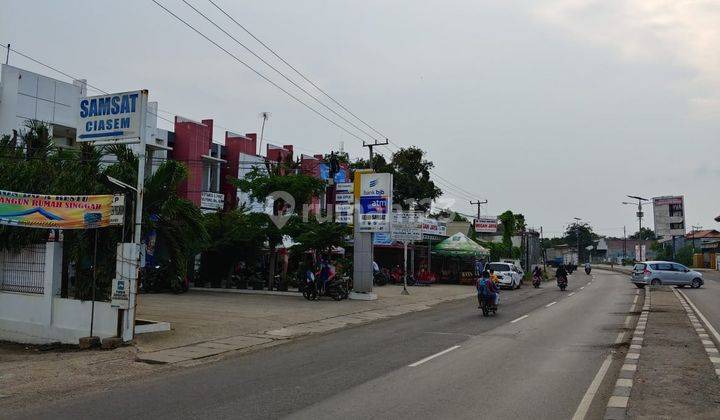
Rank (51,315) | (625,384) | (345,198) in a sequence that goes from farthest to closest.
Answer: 1. (345,198)
2. (51,315)
3. (625,384)

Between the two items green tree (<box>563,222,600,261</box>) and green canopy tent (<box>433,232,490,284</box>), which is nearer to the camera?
green canopy tent (<box>433,232,490,284</box>)

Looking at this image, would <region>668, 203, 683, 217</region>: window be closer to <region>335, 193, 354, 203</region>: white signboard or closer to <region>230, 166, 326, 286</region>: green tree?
<region>335, 193, 354, 203</region>: white signboard

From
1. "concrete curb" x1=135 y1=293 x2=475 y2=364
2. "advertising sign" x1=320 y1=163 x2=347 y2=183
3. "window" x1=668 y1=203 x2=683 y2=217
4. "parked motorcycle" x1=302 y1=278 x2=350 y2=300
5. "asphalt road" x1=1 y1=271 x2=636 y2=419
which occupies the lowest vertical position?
"concrete curb" x1=135 y1=293 x2=475 y2=364

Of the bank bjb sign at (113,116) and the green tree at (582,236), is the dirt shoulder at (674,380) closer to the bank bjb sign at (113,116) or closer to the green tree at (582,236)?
the bank bjb sign at (113,116)

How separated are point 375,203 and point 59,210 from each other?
13.6m

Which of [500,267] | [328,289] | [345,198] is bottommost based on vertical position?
[328,289]

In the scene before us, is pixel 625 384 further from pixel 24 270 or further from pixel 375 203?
pixel 375 203

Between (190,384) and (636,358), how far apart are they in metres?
7.65

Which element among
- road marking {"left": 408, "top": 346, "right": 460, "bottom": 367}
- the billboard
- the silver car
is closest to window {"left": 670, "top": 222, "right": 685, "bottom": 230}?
the billboard

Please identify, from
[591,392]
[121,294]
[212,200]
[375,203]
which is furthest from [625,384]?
[212,200]

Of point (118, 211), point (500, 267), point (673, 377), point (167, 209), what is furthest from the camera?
point (500, 267)

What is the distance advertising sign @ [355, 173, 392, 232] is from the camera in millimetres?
24203

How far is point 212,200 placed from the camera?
3706cm

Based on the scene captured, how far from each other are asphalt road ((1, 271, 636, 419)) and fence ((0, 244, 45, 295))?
6965 millimetres
